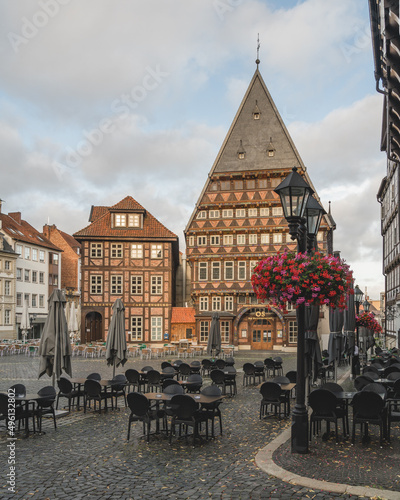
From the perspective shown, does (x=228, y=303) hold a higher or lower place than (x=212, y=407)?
higher

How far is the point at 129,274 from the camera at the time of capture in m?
44.7

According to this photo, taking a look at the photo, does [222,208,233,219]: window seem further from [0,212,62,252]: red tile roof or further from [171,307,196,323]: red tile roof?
[0,212,62,252]: red tile roof

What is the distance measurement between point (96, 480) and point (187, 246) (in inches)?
1426

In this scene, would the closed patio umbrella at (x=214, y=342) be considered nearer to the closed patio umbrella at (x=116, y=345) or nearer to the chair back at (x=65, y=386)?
the closed patio umbrella at (x=116, y=345)

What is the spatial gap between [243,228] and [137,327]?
12.6m

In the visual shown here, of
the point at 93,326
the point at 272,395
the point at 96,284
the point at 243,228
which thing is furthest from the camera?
the point at 93,326

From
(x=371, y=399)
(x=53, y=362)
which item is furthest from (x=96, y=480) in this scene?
(x=53, y=362)

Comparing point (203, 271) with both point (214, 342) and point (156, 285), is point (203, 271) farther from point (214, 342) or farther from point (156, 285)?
point (214, 342)

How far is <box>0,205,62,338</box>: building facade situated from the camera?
52125 millimetres

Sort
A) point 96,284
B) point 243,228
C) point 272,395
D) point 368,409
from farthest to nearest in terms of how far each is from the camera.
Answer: point 96,284
point 243,228
point 272,395
point 368,409

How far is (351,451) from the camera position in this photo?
29.7 feet

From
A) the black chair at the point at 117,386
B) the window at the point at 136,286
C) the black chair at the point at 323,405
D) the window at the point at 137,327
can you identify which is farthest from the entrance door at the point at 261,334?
the black chair at the point at 323,405

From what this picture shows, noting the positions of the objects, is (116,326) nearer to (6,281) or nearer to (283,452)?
(283,452)

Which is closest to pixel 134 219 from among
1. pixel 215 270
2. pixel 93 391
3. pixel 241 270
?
pixel 215 270
